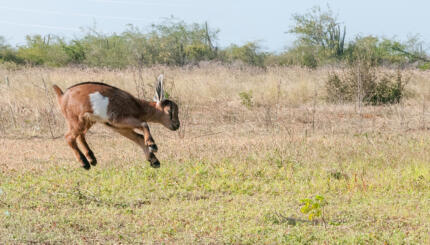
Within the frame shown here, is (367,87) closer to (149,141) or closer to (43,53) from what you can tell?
(149,141)

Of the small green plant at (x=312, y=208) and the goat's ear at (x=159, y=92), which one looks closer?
the small green plant at (x=312, y=208)

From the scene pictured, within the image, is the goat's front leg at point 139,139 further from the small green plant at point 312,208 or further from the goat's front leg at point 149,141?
the small green plant at point 312,208

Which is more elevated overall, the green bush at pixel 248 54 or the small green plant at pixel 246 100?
the green bush at pixel 248 54

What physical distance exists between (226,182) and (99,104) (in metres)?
2.81

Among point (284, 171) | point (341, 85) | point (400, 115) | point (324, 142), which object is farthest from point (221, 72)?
point (284, 171)

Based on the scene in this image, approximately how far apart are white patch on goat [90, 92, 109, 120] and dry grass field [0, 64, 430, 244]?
1.21 meters

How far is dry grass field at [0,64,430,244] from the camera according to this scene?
20.1ft

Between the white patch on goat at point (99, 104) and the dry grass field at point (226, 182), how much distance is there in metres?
1.21

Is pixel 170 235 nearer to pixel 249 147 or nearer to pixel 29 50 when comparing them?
pixel 249 147

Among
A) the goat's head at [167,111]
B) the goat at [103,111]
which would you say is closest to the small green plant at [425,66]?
the goat's head at [167,111]

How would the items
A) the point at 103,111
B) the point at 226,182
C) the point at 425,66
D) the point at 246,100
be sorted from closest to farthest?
the point at 103,111 < the point at 226,182 < the point at 246,100 < the point at 425,66

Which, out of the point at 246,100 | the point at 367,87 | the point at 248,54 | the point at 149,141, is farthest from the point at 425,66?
the point at 149,141

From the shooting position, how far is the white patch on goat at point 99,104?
6.57 meters

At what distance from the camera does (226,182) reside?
870 centimetres
